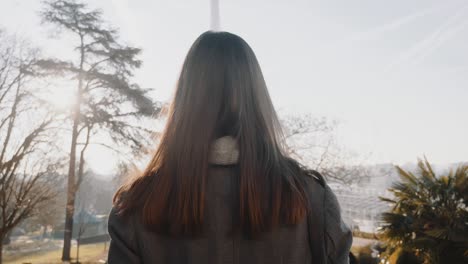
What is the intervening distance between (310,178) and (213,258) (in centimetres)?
37

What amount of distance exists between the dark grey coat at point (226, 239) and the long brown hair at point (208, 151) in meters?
0.04

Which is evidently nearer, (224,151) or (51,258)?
(224,151)

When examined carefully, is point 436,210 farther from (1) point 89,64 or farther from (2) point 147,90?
(1) point 89,64

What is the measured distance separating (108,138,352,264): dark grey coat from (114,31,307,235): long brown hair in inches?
1.6

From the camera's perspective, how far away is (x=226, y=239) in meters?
1.00

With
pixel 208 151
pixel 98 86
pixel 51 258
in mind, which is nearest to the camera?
pixel 208 151

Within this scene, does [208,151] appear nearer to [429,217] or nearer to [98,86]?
[429,217]

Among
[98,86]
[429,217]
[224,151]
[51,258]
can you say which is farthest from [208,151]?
[51,258]

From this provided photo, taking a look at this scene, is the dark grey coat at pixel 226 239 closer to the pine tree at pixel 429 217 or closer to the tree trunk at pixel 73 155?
the pine tree at pixel 429 217

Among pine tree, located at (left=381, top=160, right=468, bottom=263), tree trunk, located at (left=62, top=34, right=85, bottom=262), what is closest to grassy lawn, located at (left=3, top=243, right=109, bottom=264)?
tree trunk, located at (left=62, top=34, right=85, bottom=262)

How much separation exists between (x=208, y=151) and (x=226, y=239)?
0.26 meters

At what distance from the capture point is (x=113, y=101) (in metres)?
13.2

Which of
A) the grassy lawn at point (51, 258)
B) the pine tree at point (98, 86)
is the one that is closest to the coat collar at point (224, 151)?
the pine tree at point (98, 86)

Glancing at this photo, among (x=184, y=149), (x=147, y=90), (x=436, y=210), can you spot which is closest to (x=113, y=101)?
(x=147, y=90)
